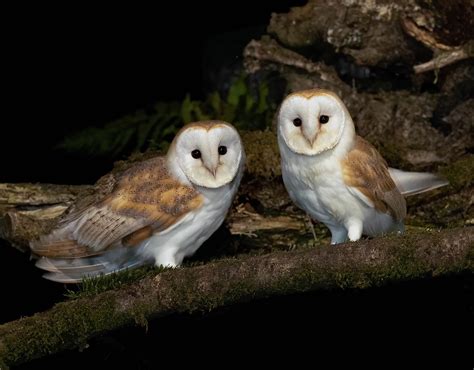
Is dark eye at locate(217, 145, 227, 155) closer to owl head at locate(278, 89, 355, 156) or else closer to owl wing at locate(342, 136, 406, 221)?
owl head at locate(278, 89, 355, 156)

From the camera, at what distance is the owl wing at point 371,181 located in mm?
5801

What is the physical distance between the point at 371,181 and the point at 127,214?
117cm

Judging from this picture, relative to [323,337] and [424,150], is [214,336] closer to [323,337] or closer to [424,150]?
[323,337]

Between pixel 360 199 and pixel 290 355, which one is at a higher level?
pixel 360 199

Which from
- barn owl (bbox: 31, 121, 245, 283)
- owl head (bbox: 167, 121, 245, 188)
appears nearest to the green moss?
barn owl (bbox: 31, 121, 245, 283)

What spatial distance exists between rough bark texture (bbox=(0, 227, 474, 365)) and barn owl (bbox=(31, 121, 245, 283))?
0.49m

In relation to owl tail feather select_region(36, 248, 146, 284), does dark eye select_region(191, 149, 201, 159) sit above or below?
above

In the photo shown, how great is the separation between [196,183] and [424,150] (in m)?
1.98

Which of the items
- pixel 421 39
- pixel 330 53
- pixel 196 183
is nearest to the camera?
pixel 196 183

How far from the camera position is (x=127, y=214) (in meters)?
5.88

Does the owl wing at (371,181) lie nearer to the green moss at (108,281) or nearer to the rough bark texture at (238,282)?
the rough bark texture at (238,282)

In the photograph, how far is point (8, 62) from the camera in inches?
363

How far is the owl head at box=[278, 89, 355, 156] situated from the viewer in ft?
18.4

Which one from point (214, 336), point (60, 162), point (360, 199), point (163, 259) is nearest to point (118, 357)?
point (214, 336)
